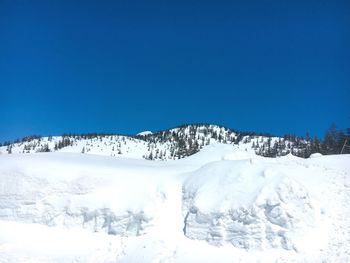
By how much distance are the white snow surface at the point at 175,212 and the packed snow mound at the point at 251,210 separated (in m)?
0.06

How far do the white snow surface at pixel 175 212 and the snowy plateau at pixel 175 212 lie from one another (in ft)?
0.20

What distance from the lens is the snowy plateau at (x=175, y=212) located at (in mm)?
20406

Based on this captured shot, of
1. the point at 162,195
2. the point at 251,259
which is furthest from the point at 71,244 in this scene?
the point at 251,259

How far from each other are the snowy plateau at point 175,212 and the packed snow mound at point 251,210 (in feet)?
0.18

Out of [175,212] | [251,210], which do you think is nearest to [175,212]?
[175,212]

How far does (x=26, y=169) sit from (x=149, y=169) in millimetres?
9172

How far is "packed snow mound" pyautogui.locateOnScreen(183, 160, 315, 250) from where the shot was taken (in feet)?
67.1

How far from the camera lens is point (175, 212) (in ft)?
79.4

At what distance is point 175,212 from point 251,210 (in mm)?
5308

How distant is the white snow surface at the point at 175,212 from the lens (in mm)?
20406

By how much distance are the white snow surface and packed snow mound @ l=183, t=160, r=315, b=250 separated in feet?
0.18

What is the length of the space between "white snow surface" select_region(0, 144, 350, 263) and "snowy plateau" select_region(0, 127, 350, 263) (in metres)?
0.06

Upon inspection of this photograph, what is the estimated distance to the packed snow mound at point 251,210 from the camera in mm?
20438

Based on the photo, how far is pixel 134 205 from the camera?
24344 millimetres
